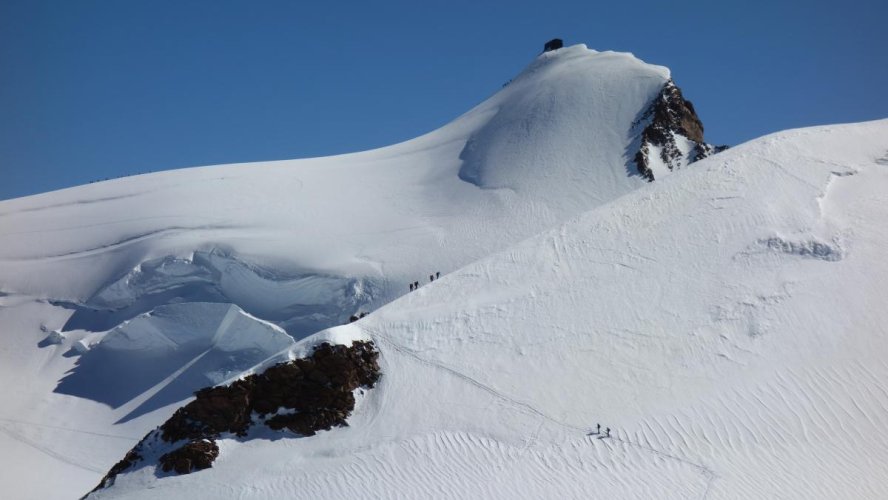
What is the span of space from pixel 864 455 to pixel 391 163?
38.6 m

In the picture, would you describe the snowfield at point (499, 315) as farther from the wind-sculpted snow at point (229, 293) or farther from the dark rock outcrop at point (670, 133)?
the dark rock outcrop at point (670, 133)

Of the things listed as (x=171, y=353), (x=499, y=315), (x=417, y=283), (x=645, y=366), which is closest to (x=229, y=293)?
(x=171, y=353)

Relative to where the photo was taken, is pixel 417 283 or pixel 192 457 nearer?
pixel 192 457

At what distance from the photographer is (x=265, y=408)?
28188 mm

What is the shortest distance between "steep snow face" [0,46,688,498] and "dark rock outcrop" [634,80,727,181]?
3.03 ft

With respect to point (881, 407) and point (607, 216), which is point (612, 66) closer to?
point (607, 216)

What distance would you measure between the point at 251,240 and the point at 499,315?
18741 mm

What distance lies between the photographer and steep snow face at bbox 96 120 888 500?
994 inches

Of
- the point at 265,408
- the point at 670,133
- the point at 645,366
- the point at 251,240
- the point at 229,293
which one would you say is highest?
the point at 670,133

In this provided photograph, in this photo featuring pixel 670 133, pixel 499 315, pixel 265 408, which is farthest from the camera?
pixel 670 133

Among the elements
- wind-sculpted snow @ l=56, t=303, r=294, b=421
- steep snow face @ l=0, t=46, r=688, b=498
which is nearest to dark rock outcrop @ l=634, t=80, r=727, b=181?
steep snow face @ l=0, t=46, r=688, b=498

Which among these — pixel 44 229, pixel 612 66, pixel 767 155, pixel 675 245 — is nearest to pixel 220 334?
pixel 44 229

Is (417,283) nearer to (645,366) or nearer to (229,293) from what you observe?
(229,293)

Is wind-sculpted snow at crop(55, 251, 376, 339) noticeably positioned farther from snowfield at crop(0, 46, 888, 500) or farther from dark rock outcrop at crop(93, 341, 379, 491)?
dark rock outcrop at crop(93, 341, 379, 491)
